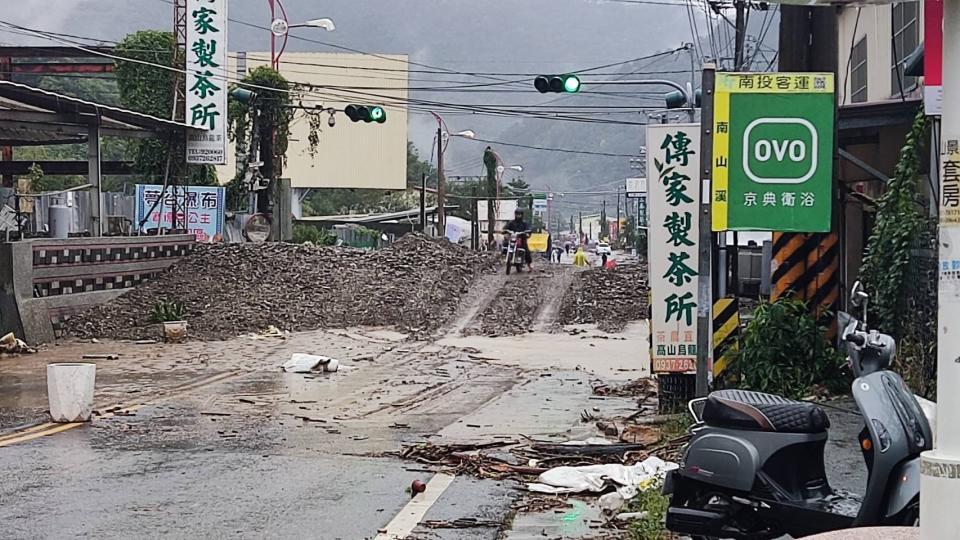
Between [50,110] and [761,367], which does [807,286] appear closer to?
[761,367]

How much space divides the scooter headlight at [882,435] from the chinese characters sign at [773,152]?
4318mm

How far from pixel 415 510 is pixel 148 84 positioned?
114 feet

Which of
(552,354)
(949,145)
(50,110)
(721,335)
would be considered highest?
(50,110)

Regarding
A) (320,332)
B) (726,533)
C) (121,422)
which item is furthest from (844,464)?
(320,332)

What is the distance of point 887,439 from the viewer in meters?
5.37

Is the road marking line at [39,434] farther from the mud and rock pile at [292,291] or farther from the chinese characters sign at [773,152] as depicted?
the mud and rock pile at [292,291]

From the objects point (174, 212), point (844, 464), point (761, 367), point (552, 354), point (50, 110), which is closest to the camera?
point (844, 464)

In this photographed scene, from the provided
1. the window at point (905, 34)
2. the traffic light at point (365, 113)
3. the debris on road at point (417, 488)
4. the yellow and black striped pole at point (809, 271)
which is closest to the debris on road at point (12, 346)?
the traffic light at point (365, 113)

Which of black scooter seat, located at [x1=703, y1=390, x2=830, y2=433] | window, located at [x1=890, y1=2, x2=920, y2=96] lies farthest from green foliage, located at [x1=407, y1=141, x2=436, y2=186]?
black scooter seat, located at [x1=703, y1=390, x2=830, y2=433]

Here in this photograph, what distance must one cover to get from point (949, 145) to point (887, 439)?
1.92 meters

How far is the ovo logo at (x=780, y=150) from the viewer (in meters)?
9.83

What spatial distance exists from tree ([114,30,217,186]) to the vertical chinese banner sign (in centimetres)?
2606

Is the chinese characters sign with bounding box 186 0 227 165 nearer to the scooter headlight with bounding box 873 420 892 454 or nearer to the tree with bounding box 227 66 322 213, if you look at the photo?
the tree with bounding box 227 66 322 213

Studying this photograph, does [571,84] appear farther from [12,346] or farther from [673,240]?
[673,240]
